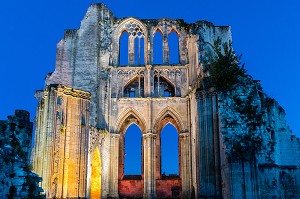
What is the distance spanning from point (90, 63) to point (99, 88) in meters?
1.73

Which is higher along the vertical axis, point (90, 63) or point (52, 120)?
point (90, 63)

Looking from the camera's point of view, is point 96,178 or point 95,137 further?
point 96,178

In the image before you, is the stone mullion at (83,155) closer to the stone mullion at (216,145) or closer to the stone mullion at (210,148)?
the stone mullion at (210,148)

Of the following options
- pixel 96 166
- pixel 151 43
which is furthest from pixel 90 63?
pixel 96 166

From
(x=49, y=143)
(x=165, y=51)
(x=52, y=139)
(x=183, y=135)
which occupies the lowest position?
(x=49, y=143)

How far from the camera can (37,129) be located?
13703 millimetres

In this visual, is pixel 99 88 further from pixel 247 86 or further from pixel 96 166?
pixel 247 86

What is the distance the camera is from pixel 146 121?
21406 mm

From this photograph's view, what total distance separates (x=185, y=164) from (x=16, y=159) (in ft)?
46.2

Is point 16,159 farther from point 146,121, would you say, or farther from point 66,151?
point 146,121

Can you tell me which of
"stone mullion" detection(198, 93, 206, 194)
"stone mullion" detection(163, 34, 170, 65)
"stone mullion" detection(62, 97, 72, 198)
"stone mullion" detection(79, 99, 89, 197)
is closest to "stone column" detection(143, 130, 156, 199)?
"stone mullion" detection(163, 34, 170, 65)

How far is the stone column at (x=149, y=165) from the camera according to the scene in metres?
20.2

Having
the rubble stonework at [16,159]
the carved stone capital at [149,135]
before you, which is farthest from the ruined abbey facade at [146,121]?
the rubble stonework at [16,159]

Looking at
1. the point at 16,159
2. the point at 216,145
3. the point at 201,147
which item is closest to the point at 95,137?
the point at 201,147
